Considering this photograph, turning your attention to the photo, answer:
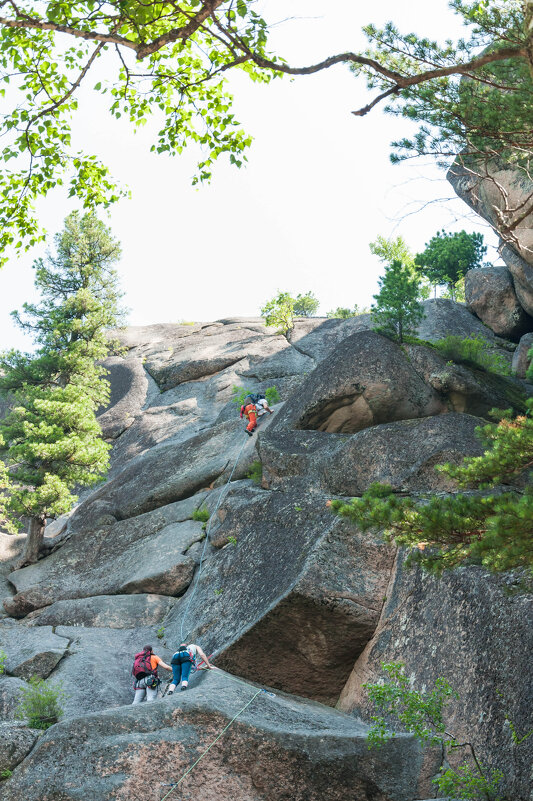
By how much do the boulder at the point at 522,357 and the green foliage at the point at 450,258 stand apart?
15334mm

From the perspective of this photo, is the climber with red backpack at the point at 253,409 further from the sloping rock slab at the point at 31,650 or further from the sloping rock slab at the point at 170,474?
the sloping rock slab at the point at 31,650

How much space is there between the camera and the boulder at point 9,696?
13695 mm

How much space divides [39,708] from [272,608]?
460cm

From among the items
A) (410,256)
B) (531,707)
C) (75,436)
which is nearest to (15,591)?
(75,436)

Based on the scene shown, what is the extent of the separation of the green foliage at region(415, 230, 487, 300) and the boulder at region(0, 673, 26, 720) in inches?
1364

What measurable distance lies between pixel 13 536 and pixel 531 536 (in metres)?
23.4

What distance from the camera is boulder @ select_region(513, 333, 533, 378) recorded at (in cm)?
2570

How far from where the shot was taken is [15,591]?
→ 75.1ft

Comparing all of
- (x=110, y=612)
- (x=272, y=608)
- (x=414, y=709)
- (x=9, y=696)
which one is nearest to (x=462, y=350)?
(x=272, y=608)

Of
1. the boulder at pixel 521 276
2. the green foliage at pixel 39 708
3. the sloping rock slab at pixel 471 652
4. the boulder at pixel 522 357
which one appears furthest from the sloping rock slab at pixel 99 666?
the boulder at pixel 521 276

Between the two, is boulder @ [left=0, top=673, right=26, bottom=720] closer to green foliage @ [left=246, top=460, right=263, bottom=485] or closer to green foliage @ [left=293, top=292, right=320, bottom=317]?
green foliage @ [left=246, top=460, right=263, bottom=485]

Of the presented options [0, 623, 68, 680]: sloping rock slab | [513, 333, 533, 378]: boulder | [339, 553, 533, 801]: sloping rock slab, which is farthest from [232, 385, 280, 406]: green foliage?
[339, 553, 533, 801]: sloping rock slab

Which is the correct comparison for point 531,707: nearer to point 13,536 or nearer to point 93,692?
point 93,692

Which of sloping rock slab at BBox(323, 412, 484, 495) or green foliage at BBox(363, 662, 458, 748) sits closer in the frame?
green foliage at BBox(363, 662, 458, 748)
